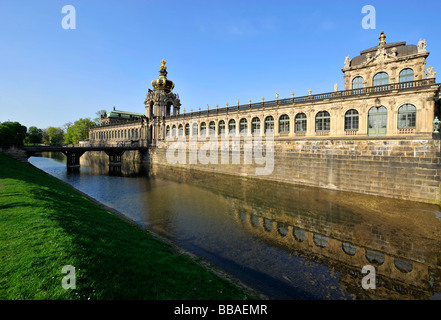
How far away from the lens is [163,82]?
56219 mm

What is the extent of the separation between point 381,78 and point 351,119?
323 inches

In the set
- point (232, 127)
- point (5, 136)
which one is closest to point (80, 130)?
point (5, 136)

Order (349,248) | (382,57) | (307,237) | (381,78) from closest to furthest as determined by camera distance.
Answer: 1. (349,248)
2. (307,237)
3. (382,57)
4. (381,78)

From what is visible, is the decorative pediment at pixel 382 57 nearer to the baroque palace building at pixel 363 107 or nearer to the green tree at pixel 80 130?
the baroque palace building at pixel 363 107

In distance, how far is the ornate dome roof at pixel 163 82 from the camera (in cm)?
5622

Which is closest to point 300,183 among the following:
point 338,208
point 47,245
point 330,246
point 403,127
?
point 338,208

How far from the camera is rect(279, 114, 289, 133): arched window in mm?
29553

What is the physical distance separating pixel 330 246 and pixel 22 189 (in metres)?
17.1

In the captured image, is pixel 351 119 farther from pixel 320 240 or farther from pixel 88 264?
pixel 88 264

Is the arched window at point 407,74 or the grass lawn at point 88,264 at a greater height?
the arched window at point 407,74

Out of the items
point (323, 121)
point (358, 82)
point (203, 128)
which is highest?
point (358, 82)

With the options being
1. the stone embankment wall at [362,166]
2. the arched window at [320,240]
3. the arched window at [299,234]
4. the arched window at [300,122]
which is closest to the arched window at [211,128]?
the stone embankment wall at [362,166]

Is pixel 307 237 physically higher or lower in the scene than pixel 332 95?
lower
